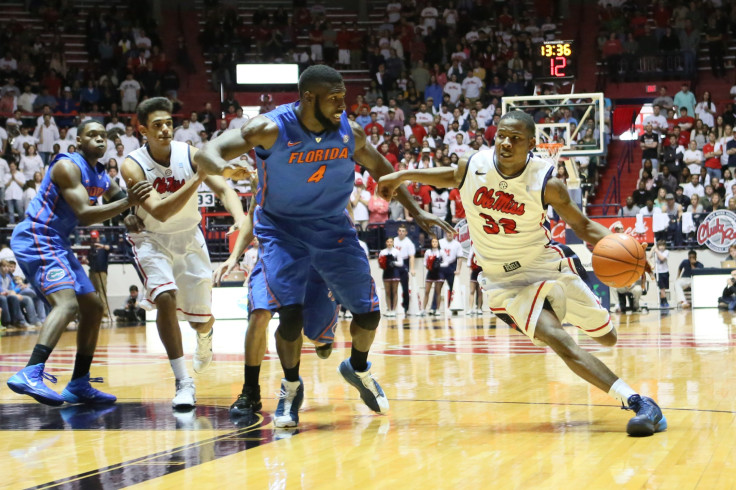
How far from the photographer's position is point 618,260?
5.73 m

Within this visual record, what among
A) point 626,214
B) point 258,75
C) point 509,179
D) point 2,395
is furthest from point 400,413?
point 258,75

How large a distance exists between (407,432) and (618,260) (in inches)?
66.2

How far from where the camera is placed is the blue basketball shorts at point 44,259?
21.6ft

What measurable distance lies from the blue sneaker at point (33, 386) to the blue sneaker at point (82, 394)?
0.26 m

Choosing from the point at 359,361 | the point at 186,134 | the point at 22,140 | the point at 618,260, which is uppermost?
the point at 186,134

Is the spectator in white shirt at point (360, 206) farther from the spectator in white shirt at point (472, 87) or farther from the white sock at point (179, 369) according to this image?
the white sock at point (179, 369)

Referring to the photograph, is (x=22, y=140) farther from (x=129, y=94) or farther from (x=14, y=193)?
(x=129, y=94)

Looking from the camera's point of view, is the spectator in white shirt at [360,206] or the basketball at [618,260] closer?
the basketball at [618,260]

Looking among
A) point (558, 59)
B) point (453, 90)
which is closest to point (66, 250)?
point (558, 59)

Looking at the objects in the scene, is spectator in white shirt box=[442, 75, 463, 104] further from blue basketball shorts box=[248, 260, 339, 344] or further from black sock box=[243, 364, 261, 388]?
black sock box=[243, 364, 261, 388]

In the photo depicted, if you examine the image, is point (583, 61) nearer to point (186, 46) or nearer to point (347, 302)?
point (186, 46)

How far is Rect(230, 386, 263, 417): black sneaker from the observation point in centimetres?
595

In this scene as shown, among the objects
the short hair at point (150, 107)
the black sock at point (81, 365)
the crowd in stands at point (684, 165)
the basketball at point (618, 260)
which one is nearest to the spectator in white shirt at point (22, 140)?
the crowd in stands at point (684, 165)

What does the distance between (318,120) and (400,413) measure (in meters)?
1.90
